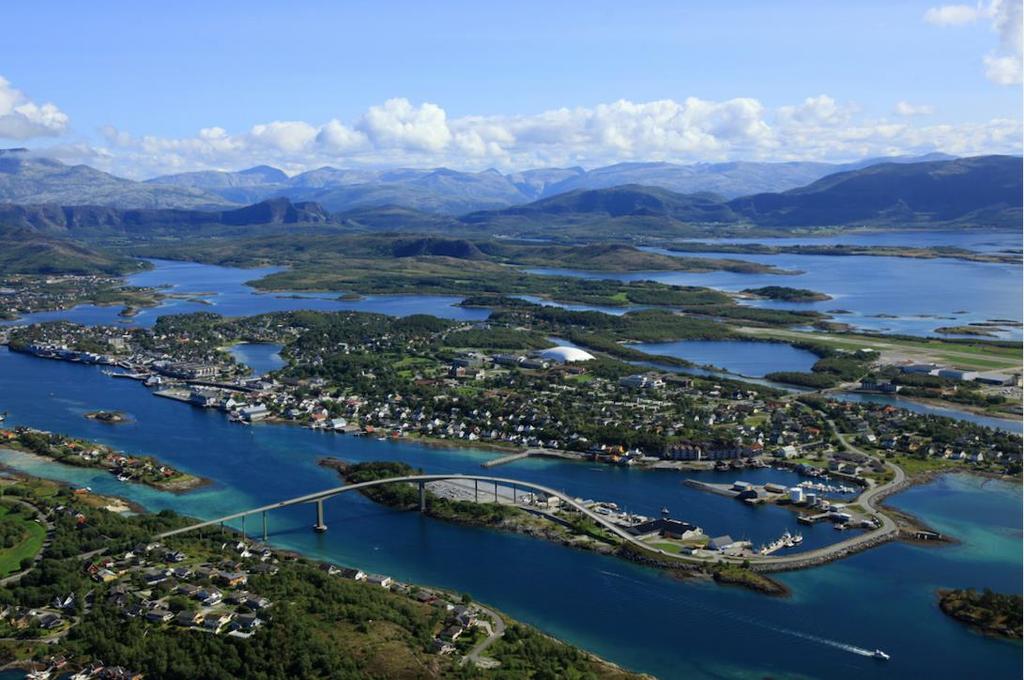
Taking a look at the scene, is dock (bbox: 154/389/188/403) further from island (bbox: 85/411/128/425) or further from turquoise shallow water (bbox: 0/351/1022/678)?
turquoise shallow water (bbox: 0/351/1022/678)

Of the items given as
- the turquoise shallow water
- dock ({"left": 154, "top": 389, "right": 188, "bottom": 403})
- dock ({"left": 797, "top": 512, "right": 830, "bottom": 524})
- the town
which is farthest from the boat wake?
dock ({"left": 154, "top": 389, "right": 188, "bottom": 403})

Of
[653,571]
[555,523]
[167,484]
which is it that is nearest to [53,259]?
[167,484]

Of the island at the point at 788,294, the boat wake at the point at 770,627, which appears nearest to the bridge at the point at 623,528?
the boat wake at the point at 770,627

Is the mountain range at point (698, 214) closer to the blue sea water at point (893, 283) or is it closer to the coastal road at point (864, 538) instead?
the blue sea water at point (893, 283)

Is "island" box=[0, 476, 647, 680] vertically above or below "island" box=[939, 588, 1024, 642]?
above

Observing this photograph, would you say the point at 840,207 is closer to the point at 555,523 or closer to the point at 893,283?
the point at 893,283

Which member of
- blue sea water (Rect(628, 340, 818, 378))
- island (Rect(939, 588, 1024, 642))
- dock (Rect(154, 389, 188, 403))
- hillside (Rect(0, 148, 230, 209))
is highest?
hillside (Rect(0, 148, 230, 209))

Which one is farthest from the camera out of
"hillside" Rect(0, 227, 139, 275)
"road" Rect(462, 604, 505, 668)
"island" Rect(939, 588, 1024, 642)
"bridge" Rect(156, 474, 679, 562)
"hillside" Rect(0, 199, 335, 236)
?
"hillside" Rect(0, 199, 335, 236)
